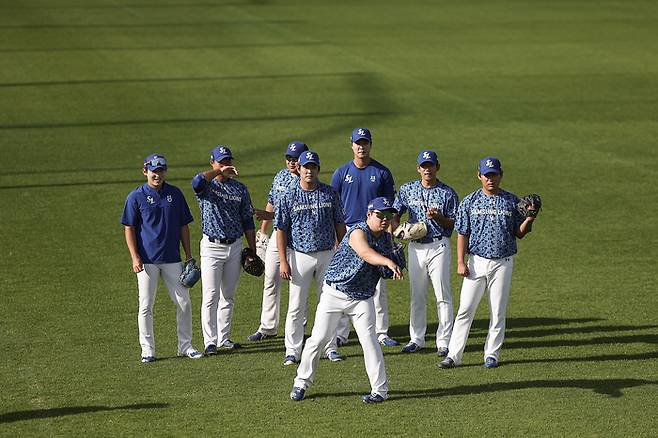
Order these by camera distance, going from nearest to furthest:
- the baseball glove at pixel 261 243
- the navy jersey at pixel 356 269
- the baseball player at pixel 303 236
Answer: the navy jersey at pixel 356 269
the baseball player at pixel 303 236
the baseball glove at pixel 261 243

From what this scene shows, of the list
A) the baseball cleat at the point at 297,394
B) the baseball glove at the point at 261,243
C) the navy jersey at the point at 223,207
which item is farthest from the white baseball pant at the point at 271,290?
the baseball cleat at the point at 297,394

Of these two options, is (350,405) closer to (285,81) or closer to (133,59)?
(285,81)

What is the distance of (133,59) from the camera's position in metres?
30.9

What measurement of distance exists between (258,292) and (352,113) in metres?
11.7

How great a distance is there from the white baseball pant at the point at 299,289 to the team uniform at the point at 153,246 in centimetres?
110

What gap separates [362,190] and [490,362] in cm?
232

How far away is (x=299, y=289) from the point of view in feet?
39.1

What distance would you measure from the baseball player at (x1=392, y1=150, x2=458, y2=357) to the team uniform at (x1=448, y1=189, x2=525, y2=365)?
42 cm

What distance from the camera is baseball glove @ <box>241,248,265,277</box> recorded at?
12359mm

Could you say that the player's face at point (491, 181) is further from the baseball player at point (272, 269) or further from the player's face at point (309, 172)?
the baseball player at point (272, 269)

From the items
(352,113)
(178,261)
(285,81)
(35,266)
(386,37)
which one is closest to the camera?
(178,261)

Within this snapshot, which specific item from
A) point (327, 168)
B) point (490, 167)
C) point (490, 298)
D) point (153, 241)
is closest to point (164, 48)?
point (327, 168)

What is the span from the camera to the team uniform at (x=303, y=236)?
11.8m

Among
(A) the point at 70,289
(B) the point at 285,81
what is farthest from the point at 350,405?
(B) the point at 285,81
